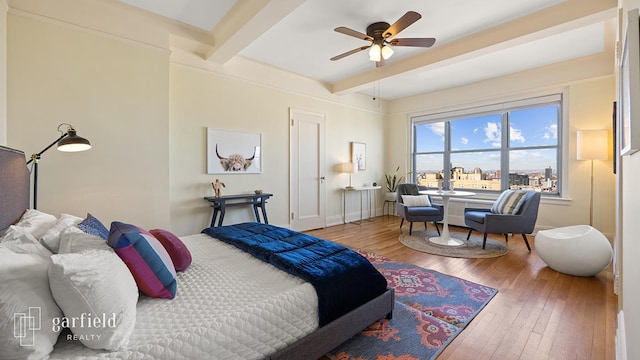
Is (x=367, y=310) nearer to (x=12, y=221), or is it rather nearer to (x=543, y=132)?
(x=12, y=221)

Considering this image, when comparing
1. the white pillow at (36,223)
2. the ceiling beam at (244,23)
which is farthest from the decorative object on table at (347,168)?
the white pillow at (36,223)

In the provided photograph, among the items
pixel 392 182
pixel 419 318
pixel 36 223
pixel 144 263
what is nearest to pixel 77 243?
pixel 144 263

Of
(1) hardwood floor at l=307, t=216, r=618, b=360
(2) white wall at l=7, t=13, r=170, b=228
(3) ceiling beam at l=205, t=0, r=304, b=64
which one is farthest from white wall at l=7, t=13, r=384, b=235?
(1) hardwood floor at l=307, t=216, r=618, b=360

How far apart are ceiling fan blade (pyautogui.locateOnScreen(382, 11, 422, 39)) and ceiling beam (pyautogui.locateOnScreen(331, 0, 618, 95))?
120 centimetres

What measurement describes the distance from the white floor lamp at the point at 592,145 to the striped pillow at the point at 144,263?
17.0 ft

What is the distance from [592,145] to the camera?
3.78 meters

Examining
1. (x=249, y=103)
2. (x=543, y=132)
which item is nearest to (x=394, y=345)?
(x=249, y=103)

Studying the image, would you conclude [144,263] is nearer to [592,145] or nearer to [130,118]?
[130,118]

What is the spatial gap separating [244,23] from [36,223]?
239 centimetres

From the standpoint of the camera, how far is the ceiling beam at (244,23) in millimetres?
2502

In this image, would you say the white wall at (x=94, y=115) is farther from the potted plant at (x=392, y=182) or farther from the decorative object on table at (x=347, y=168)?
the potted plant at (x=392, y=182)

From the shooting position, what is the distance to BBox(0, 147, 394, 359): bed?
1.00 m

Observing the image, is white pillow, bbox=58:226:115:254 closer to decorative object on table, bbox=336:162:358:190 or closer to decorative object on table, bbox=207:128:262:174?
decorative object on table, bbox=207:128:262:174

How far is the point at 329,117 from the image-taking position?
17.7 ft
